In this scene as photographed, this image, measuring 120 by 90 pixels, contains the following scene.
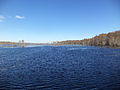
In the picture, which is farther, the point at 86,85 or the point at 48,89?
the point at 86,85

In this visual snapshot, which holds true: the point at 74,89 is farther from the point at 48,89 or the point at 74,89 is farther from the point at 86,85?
the point at 48,89

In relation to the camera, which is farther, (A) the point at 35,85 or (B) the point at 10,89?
(A) the point at 35,85

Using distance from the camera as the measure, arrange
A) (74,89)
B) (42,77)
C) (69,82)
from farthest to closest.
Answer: (42,77), (69,82), (74,89)

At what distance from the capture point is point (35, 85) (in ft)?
65.9

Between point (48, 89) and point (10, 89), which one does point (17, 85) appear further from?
point (48, 89)

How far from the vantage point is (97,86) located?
19.6m

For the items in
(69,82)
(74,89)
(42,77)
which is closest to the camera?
(74,89)

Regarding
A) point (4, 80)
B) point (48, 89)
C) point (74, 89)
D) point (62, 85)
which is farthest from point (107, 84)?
point (4, 80)

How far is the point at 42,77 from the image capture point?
79.0 feet

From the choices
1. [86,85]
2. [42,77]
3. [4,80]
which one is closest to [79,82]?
[86,85]

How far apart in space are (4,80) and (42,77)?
267 inches

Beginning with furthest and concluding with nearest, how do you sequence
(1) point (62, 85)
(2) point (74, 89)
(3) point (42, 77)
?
1. (3) point (42, 77)
2. (1) point (62, 85)
3. (2) point (74, 89)

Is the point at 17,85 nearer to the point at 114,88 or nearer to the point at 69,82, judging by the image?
the point at 69,82

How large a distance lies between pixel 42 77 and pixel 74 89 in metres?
7.76
